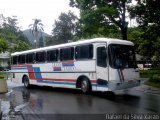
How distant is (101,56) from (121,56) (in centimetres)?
107

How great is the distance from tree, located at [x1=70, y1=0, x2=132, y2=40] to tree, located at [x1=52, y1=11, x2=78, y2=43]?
214ft

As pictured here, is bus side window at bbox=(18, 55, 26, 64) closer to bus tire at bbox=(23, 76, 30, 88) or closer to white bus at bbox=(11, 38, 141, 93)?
bus tire at bbox=(23, 76, 30, 88)

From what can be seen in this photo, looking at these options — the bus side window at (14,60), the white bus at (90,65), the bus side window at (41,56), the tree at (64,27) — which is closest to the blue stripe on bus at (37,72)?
the white bus at (90,65)

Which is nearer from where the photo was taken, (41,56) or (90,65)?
(90,65)

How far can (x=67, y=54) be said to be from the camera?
19.5 m

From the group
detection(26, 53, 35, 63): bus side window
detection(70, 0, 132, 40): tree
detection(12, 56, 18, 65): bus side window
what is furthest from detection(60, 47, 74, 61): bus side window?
detection(70, 0, 132, 40): tree

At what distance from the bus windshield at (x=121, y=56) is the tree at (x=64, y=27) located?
268ft

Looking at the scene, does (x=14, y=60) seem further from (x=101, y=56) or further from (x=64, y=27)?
(x=64, y=27)

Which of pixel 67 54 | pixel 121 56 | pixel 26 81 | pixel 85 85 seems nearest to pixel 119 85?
pixel 121 56

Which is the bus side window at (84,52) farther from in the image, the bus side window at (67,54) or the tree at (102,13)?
the tree at (102,13)

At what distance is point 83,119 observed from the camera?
10.3 metres

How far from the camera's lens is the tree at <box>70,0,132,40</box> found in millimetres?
32000

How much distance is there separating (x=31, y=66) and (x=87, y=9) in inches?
449

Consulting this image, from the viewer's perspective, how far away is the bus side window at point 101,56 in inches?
645
